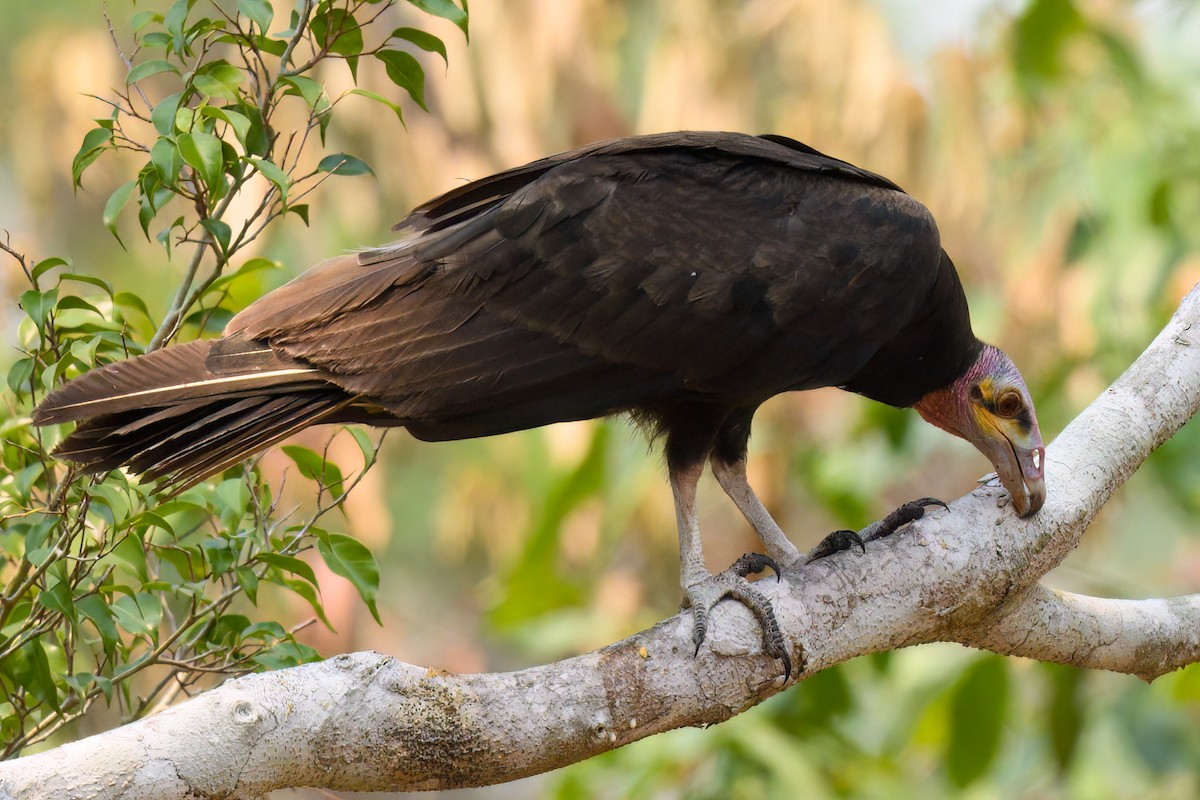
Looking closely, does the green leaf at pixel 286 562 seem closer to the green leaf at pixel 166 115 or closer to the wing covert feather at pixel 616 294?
the wing covert feather at pixel 616 294

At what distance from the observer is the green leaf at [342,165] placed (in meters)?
2.35

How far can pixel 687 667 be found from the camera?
7.63ft

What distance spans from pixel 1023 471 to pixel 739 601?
0.80m

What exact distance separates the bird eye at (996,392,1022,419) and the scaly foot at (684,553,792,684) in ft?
2.74

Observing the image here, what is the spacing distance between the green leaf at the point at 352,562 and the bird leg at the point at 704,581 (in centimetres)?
63

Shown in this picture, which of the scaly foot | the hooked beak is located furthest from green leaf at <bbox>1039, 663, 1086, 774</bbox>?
the scaly foot

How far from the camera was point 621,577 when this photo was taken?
276 inches

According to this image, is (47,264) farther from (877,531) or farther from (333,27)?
(877,531)

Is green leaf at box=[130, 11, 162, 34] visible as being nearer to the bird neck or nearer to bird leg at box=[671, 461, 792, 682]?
bird leg at box=[671, 461, 792, 682]

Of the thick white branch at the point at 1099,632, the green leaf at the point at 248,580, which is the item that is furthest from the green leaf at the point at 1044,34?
the green leaf at the point at 248,580

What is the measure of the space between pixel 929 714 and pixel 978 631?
2243 millimetres

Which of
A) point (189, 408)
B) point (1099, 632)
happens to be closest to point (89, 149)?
point (189, 408)

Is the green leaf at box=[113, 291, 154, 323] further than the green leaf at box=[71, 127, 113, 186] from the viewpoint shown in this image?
Yes

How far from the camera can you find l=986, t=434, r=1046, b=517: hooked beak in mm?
2750
